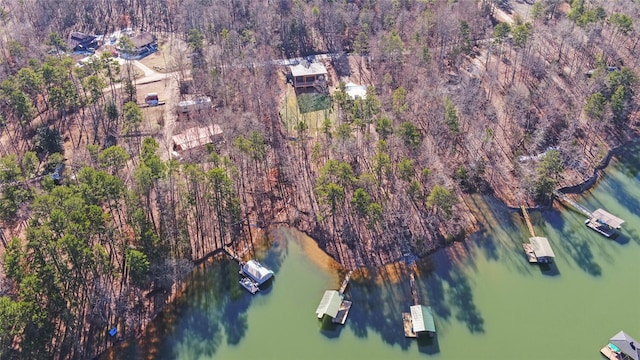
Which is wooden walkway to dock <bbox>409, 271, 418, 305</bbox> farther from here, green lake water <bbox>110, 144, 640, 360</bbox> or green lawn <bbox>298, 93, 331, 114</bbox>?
green lawn <bbox>298, 93, 331, 114</bbox>

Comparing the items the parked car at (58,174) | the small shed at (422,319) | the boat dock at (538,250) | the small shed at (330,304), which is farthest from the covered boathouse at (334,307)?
the parked car at (58,174)

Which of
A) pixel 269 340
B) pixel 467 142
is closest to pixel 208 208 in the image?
pixel 269 340

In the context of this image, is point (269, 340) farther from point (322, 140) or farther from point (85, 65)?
point (85, 65)

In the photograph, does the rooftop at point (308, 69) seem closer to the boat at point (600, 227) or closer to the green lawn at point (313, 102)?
the green lawn at point (313, 102)

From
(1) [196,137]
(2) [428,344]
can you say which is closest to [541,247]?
(2) [428,344]

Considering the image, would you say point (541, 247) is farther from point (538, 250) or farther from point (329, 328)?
point (329, 328)

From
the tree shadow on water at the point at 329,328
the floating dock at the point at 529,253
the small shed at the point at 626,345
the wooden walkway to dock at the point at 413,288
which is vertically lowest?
the tree shadow on water at the point at 329,328
